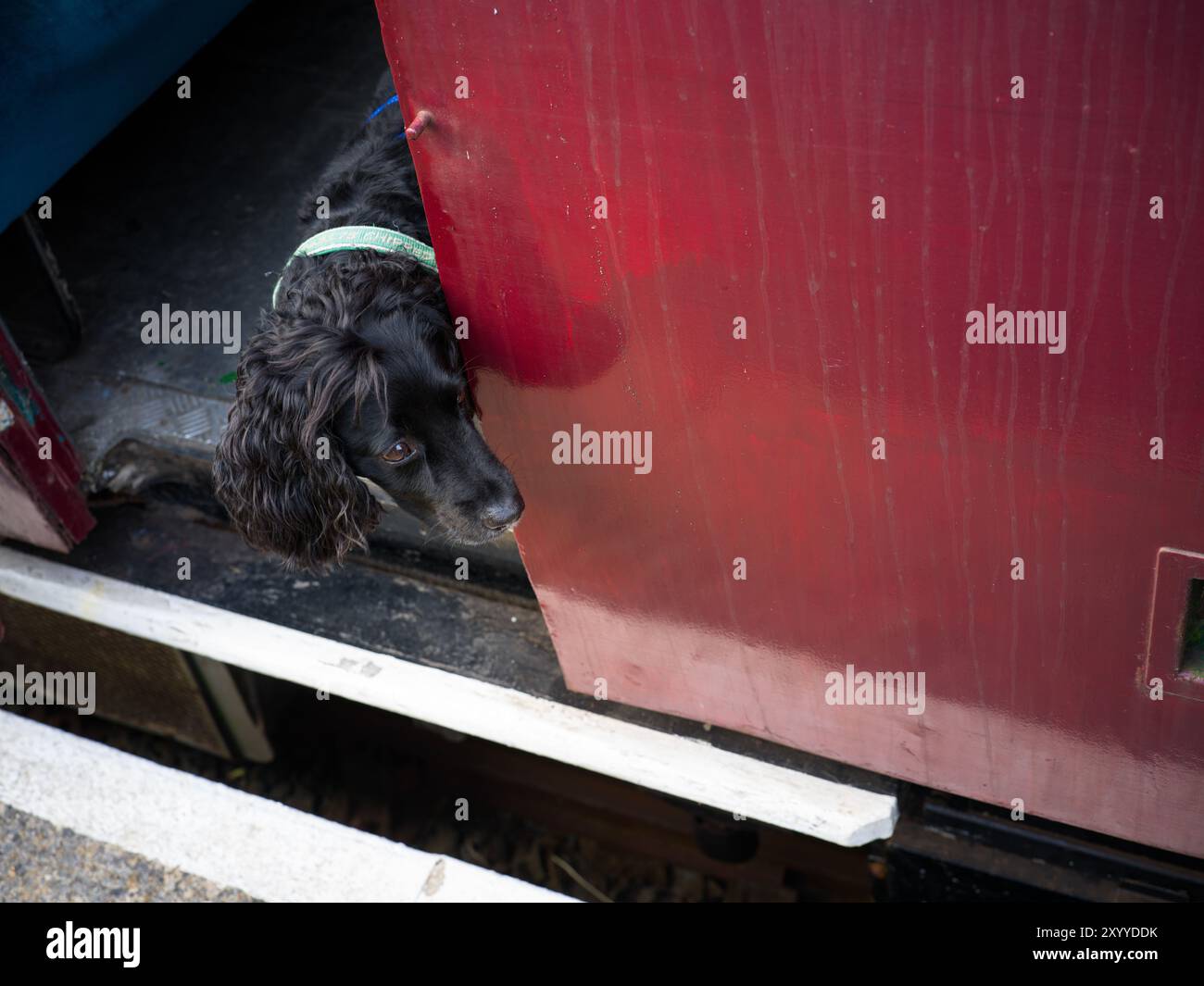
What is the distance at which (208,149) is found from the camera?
15.2ft

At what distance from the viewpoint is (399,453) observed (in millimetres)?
2305

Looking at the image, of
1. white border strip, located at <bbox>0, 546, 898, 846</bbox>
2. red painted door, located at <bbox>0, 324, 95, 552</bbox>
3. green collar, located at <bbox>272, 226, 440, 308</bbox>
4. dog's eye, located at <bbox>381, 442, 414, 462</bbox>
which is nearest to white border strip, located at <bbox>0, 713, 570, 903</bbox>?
A: white border strip, located at <bbox>0, 546, 898, 846</bbox>

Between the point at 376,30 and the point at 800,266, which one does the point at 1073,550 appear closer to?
the point at 800,266

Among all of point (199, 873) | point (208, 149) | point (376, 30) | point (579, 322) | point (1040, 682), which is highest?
point (376, 30)

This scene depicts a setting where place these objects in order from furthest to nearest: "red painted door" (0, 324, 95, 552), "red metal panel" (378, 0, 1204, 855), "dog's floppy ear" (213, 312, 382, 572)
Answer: "red painted door" (0, 324, 95, 552), "dog's floppy ear" (213, 312, 382, 572), "red metal panel" (378, 0, 1204, 855)

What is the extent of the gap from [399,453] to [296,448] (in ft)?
0.75

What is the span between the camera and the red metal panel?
1463 millimetres

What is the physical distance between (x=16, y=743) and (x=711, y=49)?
2964mm

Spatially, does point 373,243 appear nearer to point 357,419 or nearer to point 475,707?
point 357,419

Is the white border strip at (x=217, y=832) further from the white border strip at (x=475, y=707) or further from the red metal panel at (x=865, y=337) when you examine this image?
the red metal panel at (x=865, y=337)

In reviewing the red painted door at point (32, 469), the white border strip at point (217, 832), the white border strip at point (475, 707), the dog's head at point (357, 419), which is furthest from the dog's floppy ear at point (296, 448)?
the red painted door at point (32, 469)

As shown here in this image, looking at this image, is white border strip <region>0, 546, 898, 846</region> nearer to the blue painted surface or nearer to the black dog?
the black dog

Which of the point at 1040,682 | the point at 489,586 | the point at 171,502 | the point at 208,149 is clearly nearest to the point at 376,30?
the point at 208,149

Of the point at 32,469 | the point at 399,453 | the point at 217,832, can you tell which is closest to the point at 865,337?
the point at 399,453
